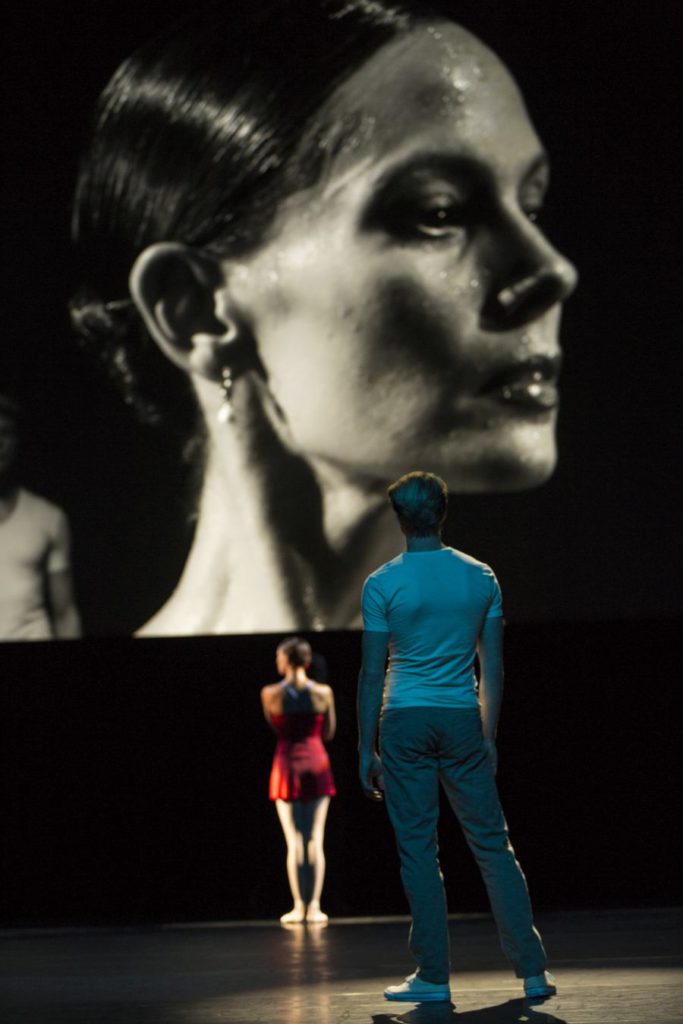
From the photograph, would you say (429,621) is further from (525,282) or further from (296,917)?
(296,917)

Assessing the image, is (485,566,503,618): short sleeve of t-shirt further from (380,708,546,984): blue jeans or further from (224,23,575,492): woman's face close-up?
(224,23,575,492): woman's face close-up

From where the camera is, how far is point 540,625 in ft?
23.6

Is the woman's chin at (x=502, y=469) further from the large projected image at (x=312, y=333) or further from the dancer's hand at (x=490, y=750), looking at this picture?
the dancer's hand at (x=490, y=750)

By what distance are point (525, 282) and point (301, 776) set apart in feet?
7.47

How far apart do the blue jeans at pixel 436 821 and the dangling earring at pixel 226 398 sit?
3302 mm

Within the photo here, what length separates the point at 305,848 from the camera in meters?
7.09

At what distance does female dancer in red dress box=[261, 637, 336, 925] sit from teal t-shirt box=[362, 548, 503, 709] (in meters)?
3.06

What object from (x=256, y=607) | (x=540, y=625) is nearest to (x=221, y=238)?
(x=256, y=607)

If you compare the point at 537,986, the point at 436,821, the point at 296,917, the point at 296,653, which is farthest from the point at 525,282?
the point at 537,986

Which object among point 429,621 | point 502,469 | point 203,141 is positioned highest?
point 203,141

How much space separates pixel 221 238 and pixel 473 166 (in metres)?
1.09

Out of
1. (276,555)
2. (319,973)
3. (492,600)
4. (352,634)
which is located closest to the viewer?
(492,600)

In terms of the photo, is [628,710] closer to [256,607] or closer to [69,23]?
[256,607]

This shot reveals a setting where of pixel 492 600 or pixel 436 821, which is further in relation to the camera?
pixel 492 600
